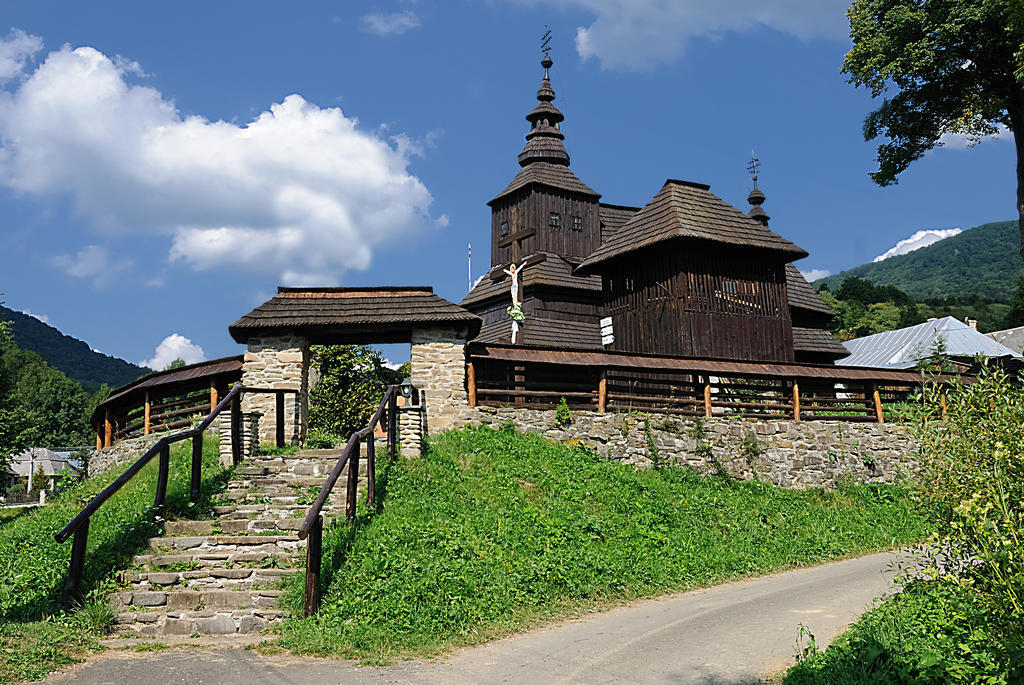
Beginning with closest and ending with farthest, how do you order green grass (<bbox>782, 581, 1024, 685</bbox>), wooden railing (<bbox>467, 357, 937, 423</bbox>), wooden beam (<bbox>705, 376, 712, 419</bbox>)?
1. green grass (<bbox>782, 581, 1024, 685</bbox>)
2. wooden railing (<bbox>467, 357, 937, 423</bbox>)
3. wooden beam (<bbox>705, 376, 712, 419</bbox>)

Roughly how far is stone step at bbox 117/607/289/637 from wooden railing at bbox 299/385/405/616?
52cm

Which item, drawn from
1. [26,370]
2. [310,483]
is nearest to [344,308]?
[310,483]

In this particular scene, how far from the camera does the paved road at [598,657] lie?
22.2ft

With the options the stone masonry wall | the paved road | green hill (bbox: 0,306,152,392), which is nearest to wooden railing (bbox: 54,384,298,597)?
the paved road

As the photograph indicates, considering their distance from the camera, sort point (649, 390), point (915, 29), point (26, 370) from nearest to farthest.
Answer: point (915, 29) → point (649, 390) → point (26, 370)

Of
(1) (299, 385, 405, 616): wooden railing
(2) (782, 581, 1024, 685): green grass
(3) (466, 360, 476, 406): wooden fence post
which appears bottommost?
(2) (782, 581, 1024, 685): green grass

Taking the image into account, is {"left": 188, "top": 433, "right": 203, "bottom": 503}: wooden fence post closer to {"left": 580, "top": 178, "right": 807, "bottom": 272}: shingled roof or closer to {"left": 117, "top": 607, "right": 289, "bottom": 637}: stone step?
{"left": 117, "top": 607, "right": 289, "bottom": 637}: stone step

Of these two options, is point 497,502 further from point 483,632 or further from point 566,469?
point 483,632

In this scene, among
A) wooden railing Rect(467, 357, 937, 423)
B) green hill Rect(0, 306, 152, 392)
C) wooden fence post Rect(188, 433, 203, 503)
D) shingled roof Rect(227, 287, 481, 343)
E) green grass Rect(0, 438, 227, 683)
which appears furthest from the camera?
green hill Rect(0, 306, 152, 392)

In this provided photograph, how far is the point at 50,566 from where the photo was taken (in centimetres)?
900

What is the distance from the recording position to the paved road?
6.77 meters

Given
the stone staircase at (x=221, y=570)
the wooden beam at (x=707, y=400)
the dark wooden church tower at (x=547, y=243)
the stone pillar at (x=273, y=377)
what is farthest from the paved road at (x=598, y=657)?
the dark wooden church tower at (x=547, y=243)

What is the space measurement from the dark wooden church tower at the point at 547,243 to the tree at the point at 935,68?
13668 mm

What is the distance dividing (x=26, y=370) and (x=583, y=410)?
7831 cm
